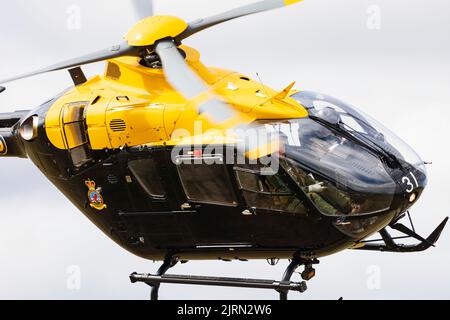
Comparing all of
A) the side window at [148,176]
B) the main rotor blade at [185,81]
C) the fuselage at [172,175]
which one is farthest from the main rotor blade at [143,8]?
the side window at [148,176]

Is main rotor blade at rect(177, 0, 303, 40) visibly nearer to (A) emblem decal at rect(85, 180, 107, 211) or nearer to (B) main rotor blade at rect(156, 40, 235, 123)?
(B) main rotor blade at rect(156, 40, 235, 123)

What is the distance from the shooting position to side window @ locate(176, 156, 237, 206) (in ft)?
82.5

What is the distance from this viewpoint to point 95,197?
2730 cm

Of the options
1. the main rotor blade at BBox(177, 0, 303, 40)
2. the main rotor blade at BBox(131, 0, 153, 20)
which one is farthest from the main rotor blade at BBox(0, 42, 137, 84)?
the main rotor blade at BBox(131, 0, 153, 20)

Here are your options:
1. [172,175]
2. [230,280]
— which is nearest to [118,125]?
[172,175]

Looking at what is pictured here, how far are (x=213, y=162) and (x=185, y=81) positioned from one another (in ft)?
6.07

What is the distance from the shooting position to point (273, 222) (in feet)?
82.5

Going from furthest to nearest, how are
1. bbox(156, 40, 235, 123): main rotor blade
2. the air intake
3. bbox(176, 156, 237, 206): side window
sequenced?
1. the air intake
2. bbox(176, 156, 237, 206): side window
3. bbox(156, 40, 235, 123): main rotor blade

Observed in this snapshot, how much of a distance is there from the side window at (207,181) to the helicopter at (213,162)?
0.09ft

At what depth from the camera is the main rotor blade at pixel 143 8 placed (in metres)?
28.5

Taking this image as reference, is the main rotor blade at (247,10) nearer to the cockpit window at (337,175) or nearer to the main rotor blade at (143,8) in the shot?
the main rotor blade at (143,8)

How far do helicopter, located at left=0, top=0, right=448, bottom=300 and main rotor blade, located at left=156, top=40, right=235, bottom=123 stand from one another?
4cm
